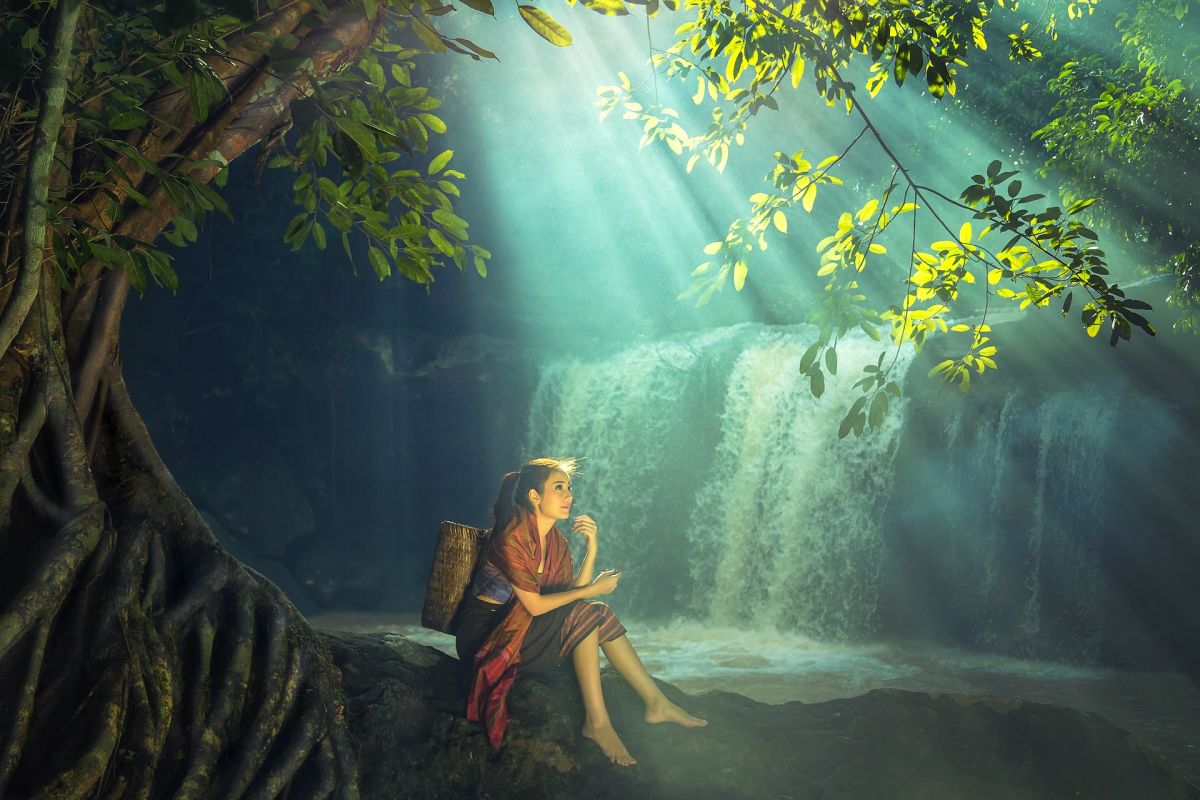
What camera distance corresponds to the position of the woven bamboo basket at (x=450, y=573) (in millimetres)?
4473

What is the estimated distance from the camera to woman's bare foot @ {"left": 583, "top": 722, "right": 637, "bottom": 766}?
164 inches

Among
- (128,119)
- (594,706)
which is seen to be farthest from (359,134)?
(594,706)

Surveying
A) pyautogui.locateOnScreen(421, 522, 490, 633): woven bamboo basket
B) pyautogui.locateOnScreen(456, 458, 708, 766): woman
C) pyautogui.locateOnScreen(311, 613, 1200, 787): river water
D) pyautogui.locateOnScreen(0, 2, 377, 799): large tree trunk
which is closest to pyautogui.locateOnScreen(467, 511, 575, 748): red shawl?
pyautogui.locateOnScreen(456, 458, 708, 766): woman

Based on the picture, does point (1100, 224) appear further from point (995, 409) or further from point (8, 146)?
point (8, 146)

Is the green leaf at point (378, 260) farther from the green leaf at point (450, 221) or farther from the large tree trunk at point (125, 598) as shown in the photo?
the large tree trunk at point (125, 598)

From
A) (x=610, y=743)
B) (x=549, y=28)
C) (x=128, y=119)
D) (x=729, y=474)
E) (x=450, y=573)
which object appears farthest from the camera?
(x=729, y=474)

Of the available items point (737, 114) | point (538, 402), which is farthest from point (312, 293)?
point (737, 114)

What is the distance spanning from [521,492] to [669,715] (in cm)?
118

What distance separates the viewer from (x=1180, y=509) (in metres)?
11.9

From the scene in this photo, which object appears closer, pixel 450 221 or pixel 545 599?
pixel 450 221

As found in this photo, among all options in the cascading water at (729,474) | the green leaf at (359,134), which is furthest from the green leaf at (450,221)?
the cascading water at (729,474)

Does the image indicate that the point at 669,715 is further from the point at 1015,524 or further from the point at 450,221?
the point at 1015,524

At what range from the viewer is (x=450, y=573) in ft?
14.7

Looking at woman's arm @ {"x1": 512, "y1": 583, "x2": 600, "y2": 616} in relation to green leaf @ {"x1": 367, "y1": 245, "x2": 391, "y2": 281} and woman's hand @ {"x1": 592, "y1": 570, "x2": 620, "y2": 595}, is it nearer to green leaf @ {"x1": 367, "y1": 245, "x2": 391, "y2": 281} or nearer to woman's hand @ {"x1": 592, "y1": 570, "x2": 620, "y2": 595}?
woman's hand @ {"x1": 592, "y1": 570, "x2": 620, "y2": 595}
